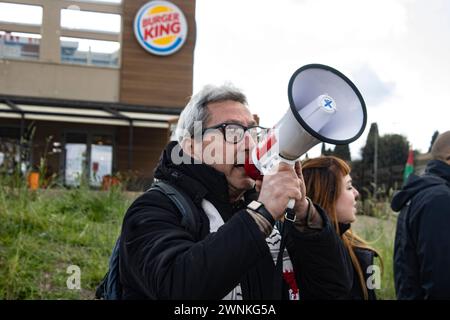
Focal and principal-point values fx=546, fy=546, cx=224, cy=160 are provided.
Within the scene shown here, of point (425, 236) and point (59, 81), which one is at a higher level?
point (59, 81)

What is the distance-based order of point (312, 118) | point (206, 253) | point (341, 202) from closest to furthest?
point (206, 253) < point (312, 118) < point (341, 202)

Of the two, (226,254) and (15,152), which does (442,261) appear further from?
(15,152)

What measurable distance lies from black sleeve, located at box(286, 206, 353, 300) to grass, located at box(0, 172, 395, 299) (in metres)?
3.31

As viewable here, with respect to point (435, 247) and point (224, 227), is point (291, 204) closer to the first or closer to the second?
point (224, 227)

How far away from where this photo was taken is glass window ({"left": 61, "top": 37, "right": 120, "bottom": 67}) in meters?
18.0

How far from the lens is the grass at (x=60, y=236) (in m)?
4.71

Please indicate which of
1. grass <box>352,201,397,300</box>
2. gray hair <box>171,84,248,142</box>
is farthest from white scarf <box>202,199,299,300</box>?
grass <box>352,201,397,300</box>

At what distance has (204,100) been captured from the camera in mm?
1931

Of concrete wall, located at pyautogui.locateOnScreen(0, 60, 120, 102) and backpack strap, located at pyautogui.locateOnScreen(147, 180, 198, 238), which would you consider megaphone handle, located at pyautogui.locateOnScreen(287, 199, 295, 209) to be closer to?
backpack strap, located at pyautogui.locateOnScreen(147, 180, 198, 238)

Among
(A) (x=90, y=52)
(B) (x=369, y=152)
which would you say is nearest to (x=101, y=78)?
(A) (x=90, y=52)

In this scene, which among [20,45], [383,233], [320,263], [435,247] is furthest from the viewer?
[20,45]

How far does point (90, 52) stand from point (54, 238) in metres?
13.6
